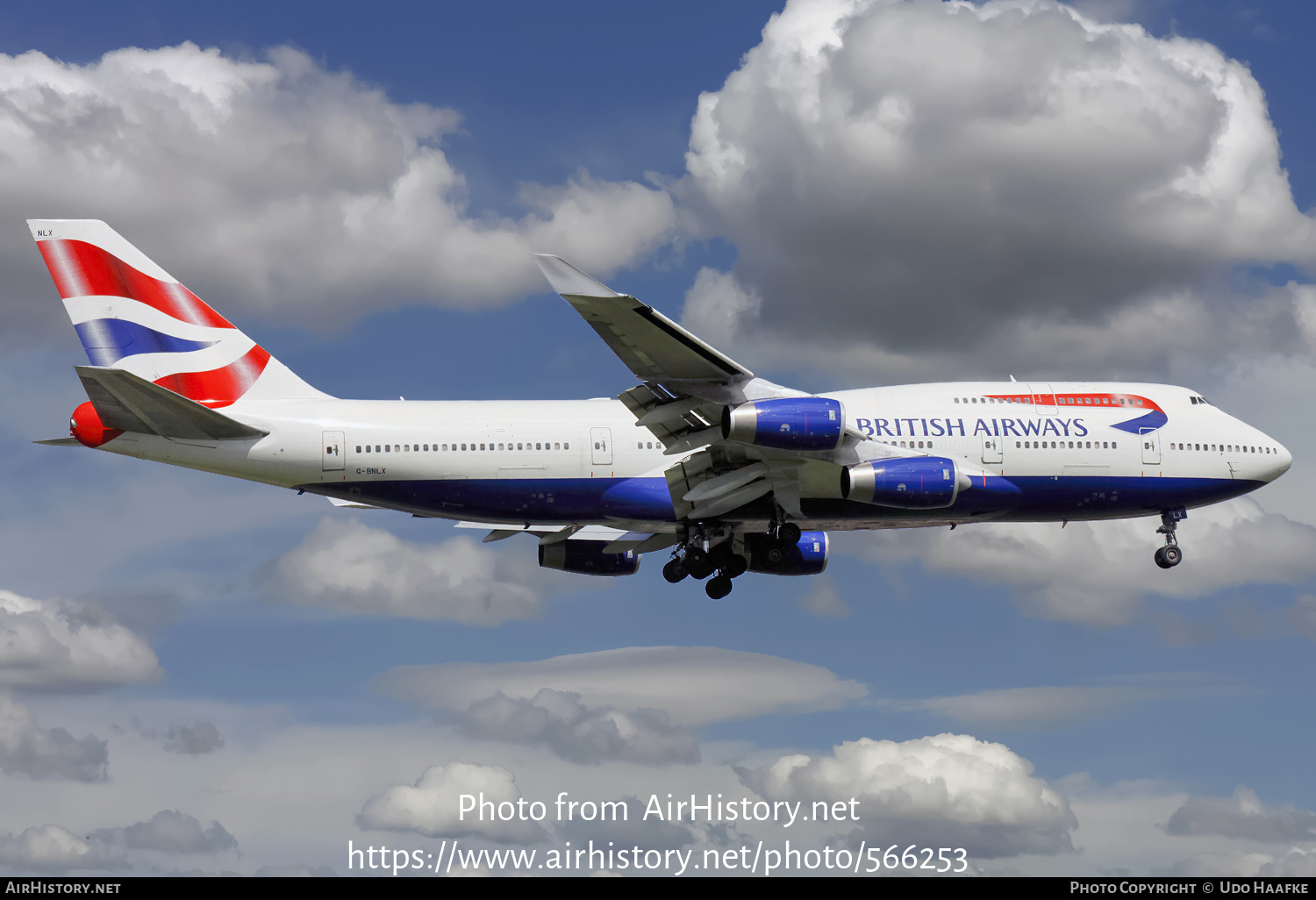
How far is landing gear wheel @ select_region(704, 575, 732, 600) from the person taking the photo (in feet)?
117

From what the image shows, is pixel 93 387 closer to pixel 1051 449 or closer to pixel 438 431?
pixel 438 431

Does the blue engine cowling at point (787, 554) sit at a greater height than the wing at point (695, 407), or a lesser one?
lesser

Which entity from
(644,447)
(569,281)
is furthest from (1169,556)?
(569,281)

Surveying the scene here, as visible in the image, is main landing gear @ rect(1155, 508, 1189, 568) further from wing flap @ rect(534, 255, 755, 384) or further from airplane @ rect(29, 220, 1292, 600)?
wing flap @ rect(534, 255, 755, 384)

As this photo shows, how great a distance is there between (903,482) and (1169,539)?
1205 centimetres

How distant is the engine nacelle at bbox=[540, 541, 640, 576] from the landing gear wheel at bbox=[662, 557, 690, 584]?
562 centimetres

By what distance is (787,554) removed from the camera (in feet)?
114

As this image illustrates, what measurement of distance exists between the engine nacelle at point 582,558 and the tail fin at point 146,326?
10.1 m

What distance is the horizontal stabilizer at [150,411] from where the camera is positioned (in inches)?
1150

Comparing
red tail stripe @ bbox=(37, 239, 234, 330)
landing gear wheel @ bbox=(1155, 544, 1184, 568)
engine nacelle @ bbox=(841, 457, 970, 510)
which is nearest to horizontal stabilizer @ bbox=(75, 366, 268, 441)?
red tail stripe @ bbox=(37, 239, 234, 330)

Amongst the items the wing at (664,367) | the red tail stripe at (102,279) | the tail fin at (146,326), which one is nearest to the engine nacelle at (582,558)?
the tail fin at (146,326)

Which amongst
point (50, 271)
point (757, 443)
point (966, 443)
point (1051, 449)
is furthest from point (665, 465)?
point (50, 271)

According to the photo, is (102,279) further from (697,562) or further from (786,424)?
(786,424)

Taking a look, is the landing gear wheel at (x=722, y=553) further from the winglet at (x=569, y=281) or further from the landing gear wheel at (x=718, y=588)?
the winglet at (x=569, y=281)
